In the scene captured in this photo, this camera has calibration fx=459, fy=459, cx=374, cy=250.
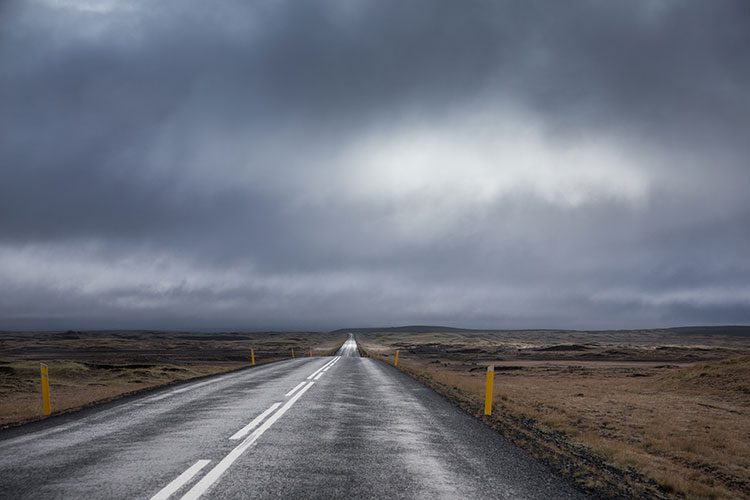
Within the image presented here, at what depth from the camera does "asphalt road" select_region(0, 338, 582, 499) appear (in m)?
5.64

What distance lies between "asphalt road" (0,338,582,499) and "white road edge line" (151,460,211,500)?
0.01 m

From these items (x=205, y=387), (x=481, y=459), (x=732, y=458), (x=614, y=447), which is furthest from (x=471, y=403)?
(x=205, y=387)

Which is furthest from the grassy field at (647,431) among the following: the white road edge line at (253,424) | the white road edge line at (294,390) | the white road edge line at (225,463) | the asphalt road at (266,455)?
the white road edge line at (294,390)

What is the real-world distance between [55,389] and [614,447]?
23448 mm

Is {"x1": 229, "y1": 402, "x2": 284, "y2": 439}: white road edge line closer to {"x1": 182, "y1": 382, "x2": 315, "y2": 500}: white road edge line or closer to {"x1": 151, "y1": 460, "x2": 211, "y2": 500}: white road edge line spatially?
{"x1": 182, "y1": 382, "x2": 315, "y2": 500}: white road edge line

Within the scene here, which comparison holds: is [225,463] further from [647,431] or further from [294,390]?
[647,431]

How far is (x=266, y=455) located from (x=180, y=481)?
1671 mm

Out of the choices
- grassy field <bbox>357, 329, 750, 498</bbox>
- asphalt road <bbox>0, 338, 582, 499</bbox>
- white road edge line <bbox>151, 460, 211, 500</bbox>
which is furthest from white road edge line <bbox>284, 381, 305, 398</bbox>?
white road edge line <bbox>151, 460, 211, 500</bbox>

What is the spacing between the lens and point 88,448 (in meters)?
7.68

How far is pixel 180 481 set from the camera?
18.8 feet

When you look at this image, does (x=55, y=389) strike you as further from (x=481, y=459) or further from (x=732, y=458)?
(x=732, y=458)

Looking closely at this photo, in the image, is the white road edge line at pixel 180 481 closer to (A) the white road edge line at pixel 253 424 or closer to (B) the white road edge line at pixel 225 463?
(B) the white road edge line at pixel 225 463

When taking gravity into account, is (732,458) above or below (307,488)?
below

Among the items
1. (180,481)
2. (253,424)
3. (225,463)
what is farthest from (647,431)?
(180,481)
